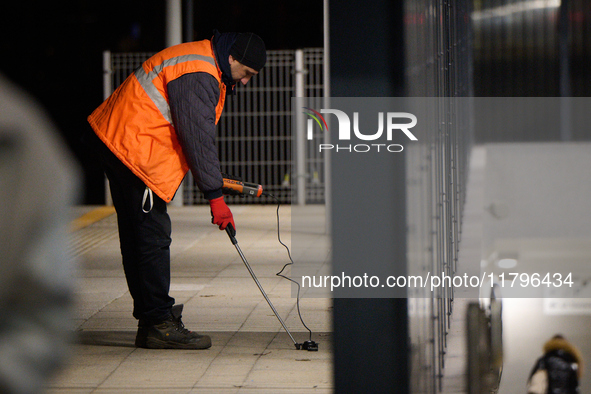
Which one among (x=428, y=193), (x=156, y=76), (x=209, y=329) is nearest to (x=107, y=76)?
(x=209, y=329)

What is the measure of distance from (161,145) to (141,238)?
544mm

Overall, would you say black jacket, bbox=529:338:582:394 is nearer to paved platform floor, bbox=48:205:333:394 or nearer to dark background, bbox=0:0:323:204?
paved platform floor, bbox=48:205:333:394

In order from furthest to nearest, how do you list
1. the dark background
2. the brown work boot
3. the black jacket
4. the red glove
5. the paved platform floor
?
the dark background, the brown work boot, the red glove, the paved platform floor, the black jacket

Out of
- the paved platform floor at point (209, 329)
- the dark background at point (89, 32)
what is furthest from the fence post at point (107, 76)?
the dark background at point (89, 32)

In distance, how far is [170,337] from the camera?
5.04m

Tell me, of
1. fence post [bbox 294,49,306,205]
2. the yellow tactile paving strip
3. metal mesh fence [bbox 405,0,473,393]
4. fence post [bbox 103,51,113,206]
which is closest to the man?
metal mesh fence [bbox 405,0,473,393]

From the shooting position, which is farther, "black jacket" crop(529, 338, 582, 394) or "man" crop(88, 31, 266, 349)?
"man" crop(88, 31, 266, 349)

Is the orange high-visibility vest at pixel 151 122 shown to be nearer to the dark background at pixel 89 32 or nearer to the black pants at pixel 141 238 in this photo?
the black pants at pixel 141 238

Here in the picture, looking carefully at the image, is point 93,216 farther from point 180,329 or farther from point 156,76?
point 156,76

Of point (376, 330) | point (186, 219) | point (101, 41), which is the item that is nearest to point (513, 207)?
point (186, 219)

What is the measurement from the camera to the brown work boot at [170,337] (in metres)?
5.04

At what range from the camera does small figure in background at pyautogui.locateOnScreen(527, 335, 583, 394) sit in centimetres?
330

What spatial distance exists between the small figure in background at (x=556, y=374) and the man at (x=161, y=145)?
84.3 inches

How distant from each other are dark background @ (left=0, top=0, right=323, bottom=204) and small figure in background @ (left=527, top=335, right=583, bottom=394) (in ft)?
60.7
